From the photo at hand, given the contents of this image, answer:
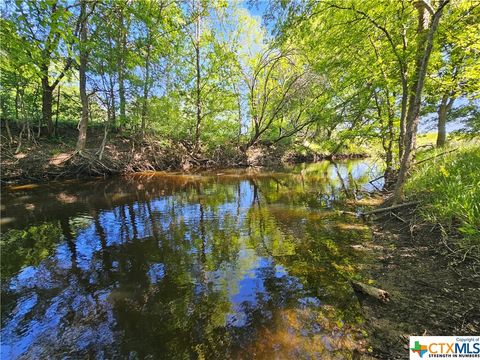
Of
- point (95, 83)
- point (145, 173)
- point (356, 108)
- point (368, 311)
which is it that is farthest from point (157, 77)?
point (368, 311)

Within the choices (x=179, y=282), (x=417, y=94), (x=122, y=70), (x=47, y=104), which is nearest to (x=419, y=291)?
(x=179, y=282)

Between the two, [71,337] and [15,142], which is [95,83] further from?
[71,337]

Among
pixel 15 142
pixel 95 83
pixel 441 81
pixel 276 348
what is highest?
pixel 95 83

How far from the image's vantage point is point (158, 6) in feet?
49.1

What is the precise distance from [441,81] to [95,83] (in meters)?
15.3

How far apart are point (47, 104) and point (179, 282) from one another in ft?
53.3

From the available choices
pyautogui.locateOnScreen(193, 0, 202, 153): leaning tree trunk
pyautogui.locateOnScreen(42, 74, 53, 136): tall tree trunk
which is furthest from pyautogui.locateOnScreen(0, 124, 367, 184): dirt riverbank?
pyautogui.locateOnScreen(193, 0, 202, 153): leaning tree trunk

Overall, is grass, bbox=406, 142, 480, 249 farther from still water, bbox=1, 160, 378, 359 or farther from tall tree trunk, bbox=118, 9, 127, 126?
tall tree trunk, bbox=118, 9, 127, 126

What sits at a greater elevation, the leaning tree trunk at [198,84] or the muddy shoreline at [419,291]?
the leaning tree trunk at [198,84]

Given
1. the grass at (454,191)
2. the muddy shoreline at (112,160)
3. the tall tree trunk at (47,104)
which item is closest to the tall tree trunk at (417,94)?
the grass at (454,191)

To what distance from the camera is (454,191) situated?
15.7 ft

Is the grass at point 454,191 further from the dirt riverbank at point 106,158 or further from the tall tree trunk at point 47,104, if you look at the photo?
the tall tree trunk at point 47,104

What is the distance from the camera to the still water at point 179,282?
273cm

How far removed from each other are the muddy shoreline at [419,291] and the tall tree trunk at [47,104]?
18.0 meters
